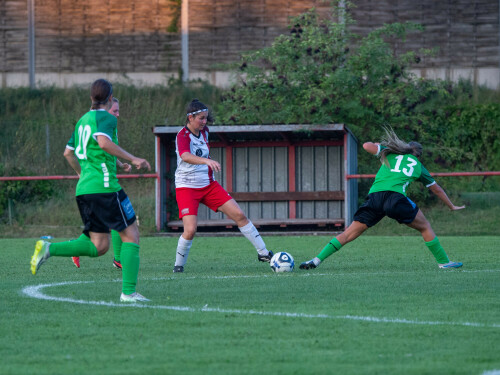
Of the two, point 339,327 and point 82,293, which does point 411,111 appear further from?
point 339,327

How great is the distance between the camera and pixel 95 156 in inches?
289

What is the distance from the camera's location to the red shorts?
10.2 m

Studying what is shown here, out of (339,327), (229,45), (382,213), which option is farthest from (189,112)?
(229,45)

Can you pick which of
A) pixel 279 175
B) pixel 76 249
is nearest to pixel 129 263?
pixel 76 249

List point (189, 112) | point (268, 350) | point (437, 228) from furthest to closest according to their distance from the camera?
point (437, 228) < point (189, 112) < point (268, 350)

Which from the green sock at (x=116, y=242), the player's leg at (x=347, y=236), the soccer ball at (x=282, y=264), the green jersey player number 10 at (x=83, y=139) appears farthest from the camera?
the green sock at (x=116, y=242)

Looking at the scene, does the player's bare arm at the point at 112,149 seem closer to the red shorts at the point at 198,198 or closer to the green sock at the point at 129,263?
the green sock at the point at 129,263

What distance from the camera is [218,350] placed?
5.24 meters

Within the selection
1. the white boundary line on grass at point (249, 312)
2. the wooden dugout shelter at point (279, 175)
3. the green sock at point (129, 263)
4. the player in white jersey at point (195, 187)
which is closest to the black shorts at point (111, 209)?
the green sock at point (129, 263)

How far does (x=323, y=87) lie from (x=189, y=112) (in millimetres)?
10889

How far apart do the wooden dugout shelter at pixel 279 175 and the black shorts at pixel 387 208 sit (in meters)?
9.26

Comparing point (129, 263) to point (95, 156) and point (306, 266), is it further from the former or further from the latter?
point (306, 266)

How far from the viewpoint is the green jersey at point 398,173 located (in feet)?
32.9

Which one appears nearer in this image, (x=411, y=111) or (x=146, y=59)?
(x=411, y=111)
